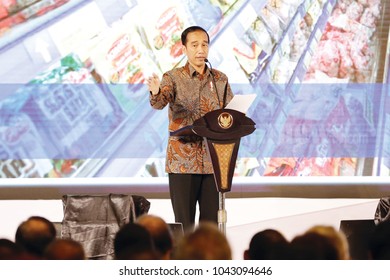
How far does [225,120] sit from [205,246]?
1429 mm

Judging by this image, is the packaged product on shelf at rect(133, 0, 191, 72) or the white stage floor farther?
the packaged product on shelf at rect(133, 0, 191, 72)

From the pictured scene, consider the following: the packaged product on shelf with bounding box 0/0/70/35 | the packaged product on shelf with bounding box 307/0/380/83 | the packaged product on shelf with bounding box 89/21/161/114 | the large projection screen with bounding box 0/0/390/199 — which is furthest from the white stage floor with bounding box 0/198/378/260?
the packaged product on shelf with bounding box 0/0/70/35

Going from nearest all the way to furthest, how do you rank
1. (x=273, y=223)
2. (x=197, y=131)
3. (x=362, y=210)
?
(x=197, y=131) → (x=273, y=223) → (x=362, y=210)

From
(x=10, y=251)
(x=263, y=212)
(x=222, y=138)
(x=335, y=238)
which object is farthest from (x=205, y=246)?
(x=263, y=212)

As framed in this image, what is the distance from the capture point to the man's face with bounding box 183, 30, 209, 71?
12.1ft

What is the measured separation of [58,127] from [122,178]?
67 centimetres

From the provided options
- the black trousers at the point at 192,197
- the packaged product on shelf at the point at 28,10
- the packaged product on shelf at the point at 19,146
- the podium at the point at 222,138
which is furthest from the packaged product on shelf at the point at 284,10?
the podium at the point at 222,138

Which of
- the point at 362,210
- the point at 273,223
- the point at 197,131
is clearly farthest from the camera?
the point at 362,210

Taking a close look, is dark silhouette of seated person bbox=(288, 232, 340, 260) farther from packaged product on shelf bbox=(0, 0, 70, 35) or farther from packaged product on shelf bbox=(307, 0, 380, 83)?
packaged product on shelf bbox=(0, 0, 70, 35)

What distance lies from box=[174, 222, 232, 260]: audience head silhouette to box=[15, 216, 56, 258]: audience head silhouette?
61cm

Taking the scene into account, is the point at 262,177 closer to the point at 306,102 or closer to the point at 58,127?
the point at 306,102

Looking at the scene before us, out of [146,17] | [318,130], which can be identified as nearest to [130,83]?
[146,17]

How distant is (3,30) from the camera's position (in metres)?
6.31

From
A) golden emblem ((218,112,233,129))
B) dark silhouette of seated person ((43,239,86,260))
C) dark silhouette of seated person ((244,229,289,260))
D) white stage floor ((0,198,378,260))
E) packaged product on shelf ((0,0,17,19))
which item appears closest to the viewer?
dark silhouette of seated person ((43,239,86,260))
